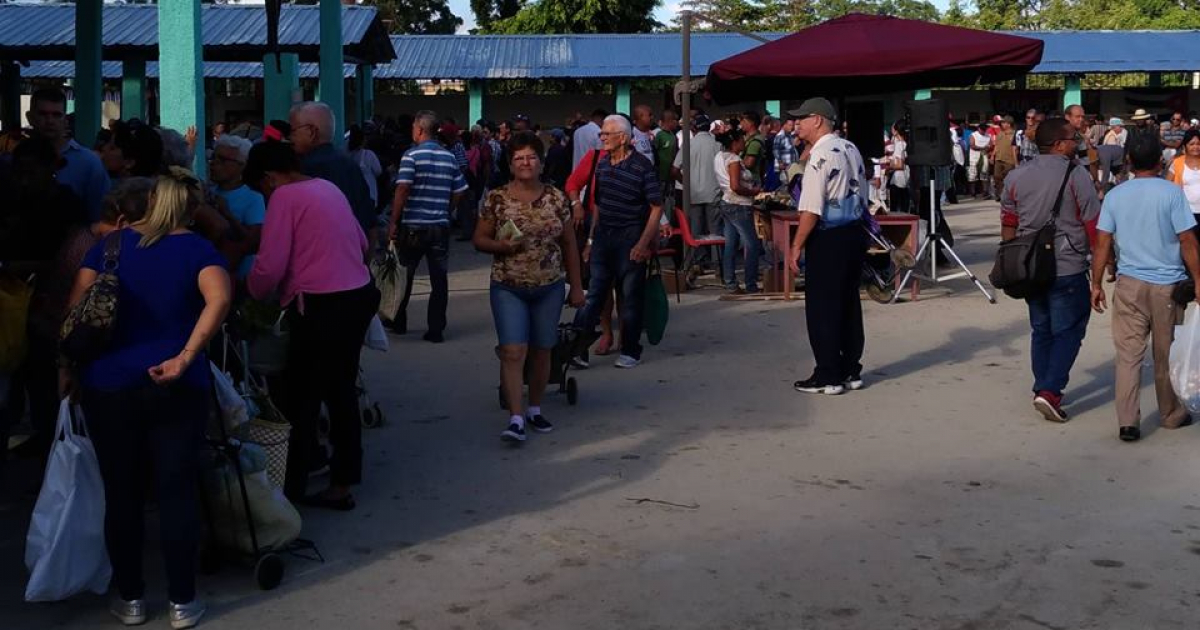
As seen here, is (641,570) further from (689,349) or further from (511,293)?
(689,349)

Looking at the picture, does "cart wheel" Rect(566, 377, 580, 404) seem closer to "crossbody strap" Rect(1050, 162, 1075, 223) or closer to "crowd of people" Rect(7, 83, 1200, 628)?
"crowd of people" Rect(7, 83, 1200, 628)

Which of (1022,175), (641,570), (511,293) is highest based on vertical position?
(1022,175)

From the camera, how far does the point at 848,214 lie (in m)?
9.16

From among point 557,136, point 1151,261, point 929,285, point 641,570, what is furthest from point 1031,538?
point 557,136

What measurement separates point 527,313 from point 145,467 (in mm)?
3034

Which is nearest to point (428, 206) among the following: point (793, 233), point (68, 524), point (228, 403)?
point (793, 233)

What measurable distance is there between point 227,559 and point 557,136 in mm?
16089

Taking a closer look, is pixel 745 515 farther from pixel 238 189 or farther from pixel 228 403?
pixel 238 189

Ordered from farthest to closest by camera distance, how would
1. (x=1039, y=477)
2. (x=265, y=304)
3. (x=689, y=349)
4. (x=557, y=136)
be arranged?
(x=557, y=136)
(x=689, y=349)
(x=1039, y=477)
(x=265, y=304)

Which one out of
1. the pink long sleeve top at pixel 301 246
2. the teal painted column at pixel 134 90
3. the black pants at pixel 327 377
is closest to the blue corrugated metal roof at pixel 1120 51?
the teal painted column at pixel 134 90

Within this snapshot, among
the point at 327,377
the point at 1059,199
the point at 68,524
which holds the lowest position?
the point at 68,524

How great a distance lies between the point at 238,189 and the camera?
7066 mm

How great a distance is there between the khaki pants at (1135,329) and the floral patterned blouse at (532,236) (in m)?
3.03

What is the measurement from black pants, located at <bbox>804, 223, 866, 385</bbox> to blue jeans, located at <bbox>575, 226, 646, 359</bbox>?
128 centimetres
